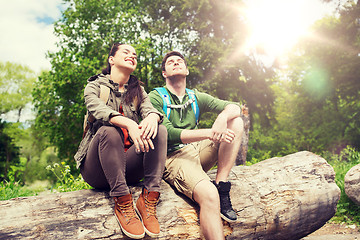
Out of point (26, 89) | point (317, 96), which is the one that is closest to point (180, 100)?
point (317, 96)

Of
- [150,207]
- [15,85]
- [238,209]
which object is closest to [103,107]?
[150,207]

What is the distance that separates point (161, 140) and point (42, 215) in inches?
50.7

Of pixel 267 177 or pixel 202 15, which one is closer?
pixel 267 177

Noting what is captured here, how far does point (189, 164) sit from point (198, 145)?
511 mm

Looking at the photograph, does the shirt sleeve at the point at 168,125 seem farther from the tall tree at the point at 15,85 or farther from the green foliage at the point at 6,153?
the tall tree at the point at 15,85

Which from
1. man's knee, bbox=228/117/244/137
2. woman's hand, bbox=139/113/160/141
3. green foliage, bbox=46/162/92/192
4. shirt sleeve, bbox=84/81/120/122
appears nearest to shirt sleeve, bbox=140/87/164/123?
woman's hand, bbox=139/113/160/141

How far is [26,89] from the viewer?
2589cm

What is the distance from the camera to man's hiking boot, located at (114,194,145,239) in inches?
96.8

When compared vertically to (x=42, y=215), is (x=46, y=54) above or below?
above

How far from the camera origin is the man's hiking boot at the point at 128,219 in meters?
2.46

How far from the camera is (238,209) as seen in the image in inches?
126

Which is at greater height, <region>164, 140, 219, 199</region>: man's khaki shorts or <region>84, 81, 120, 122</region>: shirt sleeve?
<region>84, 81, 120, 122</region>: shirt sleeve

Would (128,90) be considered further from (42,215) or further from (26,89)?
(26,89)

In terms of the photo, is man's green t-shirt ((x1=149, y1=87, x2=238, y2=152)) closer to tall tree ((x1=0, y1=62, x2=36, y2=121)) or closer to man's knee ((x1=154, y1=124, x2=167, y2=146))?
man's knee ((x1=154, y1=124, x2=167, y2=146))
